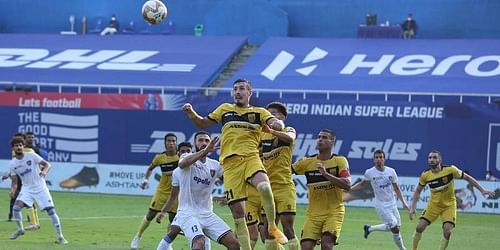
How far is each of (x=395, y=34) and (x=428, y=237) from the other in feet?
76.6

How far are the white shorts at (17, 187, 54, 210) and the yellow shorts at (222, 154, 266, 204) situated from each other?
747 centimetres

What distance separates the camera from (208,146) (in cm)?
1694

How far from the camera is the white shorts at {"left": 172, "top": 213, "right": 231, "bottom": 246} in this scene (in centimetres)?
1758

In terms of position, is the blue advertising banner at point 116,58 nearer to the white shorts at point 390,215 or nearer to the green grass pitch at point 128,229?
the green grass pitch at point 128,229

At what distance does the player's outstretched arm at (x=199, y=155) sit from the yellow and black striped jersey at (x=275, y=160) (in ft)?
5.63

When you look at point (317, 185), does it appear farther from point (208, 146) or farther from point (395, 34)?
point (395, 34)

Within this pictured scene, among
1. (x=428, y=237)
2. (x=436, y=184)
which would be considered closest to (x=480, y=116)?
(x=428, y=237)

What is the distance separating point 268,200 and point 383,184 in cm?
840

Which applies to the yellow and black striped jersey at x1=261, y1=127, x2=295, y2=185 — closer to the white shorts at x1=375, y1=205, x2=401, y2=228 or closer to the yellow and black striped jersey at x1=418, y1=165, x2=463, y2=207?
the yellow and black striped jersey at x1=418, y1=165, x2=463, y2=207

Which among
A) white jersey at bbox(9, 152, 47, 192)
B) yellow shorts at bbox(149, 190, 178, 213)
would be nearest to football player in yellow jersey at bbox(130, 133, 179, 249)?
yellow shorts at bbox(149, 190, 178, 213)

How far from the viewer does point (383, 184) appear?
25359 millimetres

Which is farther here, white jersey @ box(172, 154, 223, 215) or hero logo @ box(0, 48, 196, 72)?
hero logo @ box(0, 48, 196, 72)

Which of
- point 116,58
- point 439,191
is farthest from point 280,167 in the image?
point 116,58

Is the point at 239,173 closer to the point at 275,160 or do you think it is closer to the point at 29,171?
the point at 275,160
